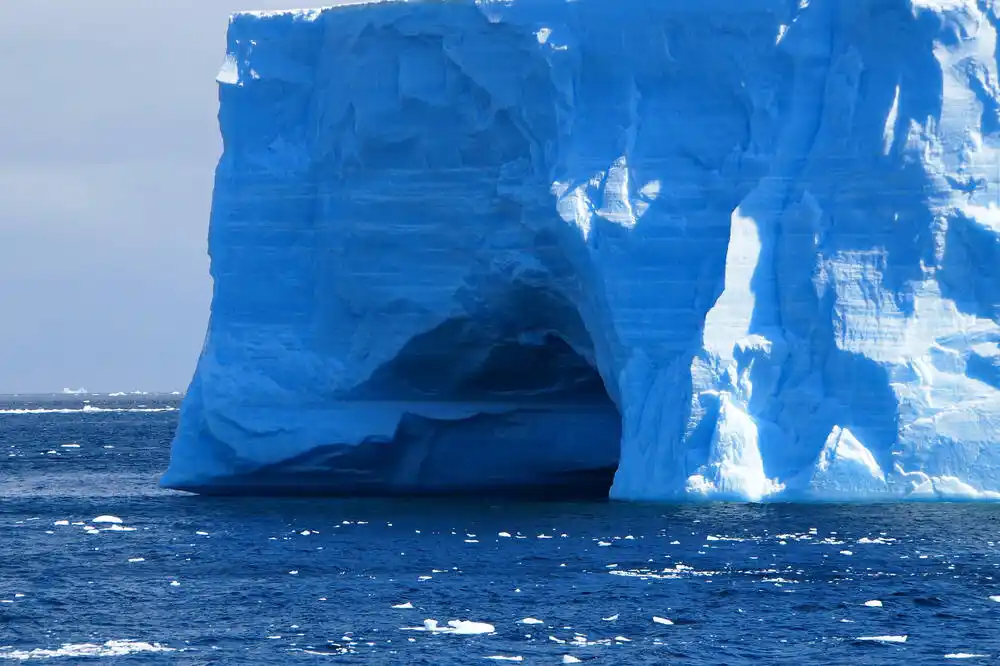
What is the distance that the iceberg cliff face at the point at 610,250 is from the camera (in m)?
24.5

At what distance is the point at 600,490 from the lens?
31.2 meters

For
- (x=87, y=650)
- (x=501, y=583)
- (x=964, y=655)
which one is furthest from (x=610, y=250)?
(x=87, y=650)

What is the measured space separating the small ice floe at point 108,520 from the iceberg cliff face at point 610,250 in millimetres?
2071

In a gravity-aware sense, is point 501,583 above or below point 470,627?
above

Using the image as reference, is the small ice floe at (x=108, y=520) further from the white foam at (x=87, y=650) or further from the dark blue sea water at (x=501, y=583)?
the white foam at (x=87, y=650)

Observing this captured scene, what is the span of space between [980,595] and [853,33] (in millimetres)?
9590

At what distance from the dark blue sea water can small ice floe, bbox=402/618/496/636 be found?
0.15ft

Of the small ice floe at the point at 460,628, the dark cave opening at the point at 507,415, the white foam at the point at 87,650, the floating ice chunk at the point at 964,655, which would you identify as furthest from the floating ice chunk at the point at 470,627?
the dark cave opening at the point at 507,415

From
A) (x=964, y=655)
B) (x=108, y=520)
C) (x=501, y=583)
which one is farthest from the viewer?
(x=108, y=520)

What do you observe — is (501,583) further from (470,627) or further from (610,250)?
(610,250)

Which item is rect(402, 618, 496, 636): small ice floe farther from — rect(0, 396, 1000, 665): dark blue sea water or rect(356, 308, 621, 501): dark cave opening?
rect(356, 308, 621, 501): dark cave opening

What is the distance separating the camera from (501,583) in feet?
65.4

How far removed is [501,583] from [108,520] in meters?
9.19

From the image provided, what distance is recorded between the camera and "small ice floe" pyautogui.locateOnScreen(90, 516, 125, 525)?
2681 centimetres
